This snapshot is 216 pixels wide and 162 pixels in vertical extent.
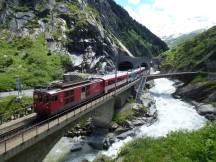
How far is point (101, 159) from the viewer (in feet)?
128

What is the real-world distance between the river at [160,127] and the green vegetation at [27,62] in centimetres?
2902

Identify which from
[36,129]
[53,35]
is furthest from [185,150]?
[53,35]

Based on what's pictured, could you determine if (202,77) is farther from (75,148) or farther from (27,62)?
(75,148)

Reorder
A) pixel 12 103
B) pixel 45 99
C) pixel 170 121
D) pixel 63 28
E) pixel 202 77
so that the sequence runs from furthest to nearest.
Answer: pixel 63 28
pixel 202 77
pixel 170 121
pixel 12 103
pixel 45 99

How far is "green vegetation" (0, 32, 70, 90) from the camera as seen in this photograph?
82312 millimetres

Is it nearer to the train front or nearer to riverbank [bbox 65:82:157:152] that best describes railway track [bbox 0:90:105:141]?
the train front

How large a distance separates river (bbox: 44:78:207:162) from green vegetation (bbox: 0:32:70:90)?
29.0 metres

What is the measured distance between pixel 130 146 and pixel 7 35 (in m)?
91.7

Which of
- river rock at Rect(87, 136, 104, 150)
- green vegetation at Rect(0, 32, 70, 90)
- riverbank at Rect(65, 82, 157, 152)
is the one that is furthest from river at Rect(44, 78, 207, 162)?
green vegetation at Rect(0, 32, 70, 90)

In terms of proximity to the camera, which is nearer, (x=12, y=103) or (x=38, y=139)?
(x=38, y=139)

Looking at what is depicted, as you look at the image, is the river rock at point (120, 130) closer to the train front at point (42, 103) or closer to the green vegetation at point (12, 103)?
the green vegetation at point (12, 103)

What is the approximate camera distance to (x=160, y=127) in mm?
67438

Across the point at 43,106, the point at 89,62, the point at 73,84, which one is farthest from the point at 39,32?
the point at 43,106

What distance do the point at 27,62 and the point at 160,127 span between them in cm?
4673
